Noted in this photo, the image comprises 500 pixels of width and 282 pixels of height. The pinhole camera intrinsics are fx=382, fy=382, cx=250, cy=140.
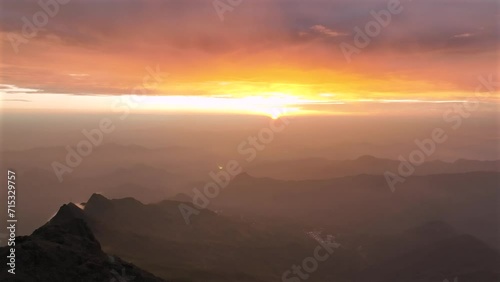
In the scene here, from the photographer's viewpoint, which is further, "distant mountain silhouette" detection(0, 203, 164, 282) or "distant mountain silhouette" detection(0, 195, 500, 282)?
"distant mountain silhouette" detection(0, 195, 500, 282)

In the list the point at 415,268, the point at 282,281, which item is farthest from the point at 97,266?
the point at 415,268

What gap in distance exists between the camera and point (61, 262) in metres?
51.4

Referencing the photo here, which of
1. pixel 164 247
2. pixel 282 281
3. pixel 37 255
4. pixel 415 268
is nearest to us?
pixel 37 255

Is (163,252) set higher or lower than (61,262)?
higher

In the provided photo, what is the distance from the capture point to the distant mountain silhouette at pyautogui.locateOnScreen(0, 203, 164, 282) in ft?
156

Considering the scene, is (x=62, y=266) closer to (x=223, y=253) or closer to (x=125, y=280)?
(x=125, y=280)

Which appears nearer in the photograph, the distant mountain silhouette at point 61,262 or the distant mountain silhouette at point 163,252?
the distant mountain silhouette at point 61,262

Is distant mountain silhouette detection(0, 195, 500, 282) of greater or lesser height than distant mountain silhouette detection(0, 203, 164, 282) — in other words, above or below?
above

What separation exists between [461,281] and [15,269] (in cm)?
16898

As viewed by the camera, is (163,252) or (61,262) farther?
(163,252)

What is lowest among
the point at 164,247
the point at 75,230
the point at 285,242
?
the point at 75,230

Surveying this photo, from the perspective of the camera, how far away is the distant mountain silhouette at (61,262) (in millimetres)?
47562

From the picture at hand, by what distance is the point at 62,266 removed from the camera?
2000 inches

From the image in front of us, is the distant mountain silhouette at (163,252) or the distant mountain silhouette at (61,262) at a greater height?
the distant mountain silhouette at (163,252)
